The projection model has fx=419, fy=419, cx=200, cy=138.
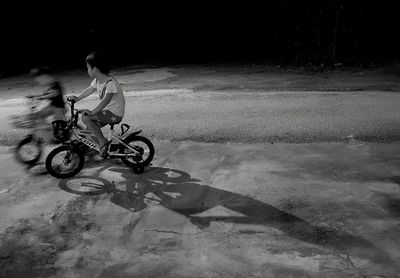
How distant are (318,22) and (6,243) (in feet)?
43.7

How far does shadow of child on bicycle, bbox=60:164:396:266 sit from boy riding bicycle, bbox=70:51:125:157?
674 mm

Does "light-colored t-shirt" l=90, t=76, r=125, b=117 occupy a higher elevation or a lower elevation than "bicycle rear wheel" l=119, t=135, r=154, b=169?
higher

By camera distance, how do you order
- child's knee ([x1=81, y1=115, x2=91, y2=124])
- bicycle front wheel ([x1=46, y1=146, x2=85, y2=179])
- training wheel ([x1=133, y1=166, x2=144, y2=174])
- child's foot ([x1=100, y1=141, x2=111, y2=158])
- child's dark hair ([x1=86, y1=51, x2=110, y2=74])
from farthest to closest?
1. training wheel ([x1=133, y1=166, x2=144, y2=174])
2. bicycle front wheel ([x1=46, y1=146, x2=85, y2=179])
3. child's foot ([x1=100, y1=141, x2=111, y2=158])
4. child's knee ([x1=81, y1=115, x2=91, y2=124])
5. child's dark hair ([x1=86, y1=51, x2=110, y2=74])

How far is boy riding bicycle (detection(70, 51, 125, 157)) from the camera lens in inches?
233

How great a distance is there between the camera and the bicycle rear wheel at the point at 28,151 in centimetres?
725

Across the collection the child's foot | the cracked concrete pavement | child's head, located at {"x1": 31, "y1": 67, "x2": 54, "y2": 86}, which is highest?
child's head, located at {"x1": 31, "y1": 67, "x2": 54, "y2": 86}

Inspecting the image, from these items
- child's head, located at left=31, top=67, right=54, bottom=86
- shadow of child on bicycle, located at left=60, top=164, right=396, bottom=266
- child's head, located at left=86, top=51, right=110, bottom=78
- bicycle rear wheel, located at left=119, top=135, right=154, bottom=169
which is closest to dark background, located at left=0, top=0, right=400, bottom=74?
child's head, located at left=31, top=67, right=54, bottom=86

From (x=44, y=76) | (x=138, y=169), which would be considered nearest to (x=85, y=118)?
(x=138, y=169)

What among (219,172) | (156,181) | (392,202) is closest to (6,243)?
(156,181)

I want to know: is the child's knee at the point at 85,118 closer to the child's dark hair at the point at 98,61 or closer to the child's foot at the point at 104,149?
the child's foot at the point at 104,149

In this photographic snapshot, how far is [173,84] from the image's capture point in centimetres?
1298

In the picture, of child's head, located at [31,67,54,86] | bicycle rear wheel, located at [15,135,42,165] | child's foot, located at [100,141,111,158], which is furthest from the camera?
child's head, located at [31,67,54,86]

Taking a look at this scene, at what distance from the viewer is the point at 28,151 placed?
293 inches

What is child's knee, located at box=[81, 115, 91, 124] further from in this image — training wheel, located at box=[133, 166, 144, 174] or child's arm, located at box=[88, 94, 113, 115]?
training wheel, located at box=[133, 166, 144, 174]
